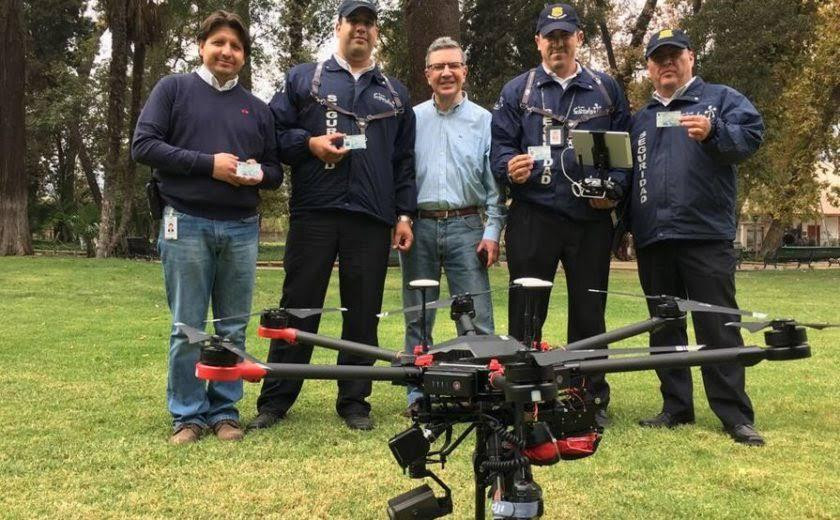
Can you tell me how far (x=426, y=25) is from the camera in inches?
491

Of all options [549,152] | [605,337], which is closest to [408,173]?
[549,152]

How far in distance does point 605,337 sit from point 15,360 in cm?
622

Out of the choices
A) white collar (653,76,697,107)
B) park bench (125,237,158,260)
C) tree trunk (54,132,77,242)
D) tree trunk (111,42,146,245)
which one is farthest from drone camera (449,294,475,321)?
tree trunk (54,132,77,242)

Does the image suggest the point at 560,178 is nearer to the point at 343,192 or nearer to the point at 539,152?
the point at 539,152

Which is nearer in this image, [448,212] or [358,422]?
[358,422]

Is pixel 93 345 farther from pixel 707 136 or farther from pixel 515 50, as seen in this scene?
pixel 515 50

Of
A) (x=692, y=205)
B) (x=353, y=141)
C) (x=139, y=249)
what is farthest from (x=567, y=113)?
(x=139, y=249)

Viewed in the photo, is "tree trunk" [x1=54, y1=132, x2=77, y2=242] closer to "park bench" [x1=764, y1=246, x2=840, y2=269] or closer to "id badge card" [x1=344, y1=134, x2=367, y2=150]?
"id badge card" [x1=344, y1=134, x2=367, y2=150]

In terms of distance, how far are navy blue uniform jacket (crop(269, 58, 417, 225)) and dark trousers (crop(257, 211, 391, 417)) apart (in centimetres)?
12

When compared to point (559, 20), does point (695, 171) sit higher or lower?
lower

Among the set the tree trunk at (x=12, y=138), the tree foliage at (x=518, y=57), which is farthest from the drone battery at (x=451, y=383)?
the tree trunk at (x=12, y=138)

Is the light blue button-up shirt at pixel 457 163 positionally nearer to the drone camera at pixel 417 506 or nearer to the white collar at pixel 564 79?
the white collar at pixel 564 79

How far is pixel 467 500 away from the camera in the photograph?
347 centimetres

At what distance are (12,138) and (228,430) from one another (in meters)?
21.0
